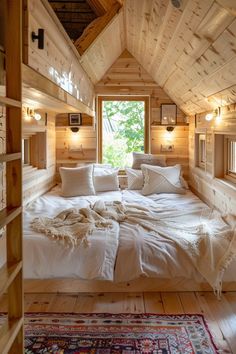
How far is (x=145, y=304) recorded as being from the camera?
106 inches

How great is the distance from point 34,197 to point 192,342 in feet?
9.14

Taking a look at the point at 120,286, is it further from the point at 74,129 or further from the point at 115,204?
the point at 74,129

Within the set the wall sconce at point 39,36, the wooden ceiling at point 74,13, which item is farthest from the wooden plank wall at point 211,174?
the wall sconce at point 39,36

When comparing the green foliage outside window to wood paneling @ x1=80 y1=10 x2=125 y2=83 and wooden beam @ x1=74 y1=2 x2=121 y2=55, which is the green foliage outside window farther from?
wooden beam @ x1=74 y1=2 x2=121 y2=55

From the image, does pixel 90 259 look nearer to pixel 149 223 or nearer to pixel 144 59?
pixel 149 223

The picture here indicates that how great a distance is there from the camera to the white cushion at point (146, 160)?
5.43 meters

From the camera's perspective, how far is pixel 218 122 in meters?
3.95

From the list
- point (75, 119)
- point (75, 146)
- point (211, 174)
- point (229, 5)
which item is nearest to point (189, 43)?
point (229, 5)

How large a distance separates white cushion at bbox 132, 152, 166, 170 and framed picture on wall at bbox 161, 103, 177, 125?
0.56m

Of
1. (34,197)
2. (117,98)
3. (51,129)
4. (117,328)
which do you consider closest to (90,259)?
(117,328)

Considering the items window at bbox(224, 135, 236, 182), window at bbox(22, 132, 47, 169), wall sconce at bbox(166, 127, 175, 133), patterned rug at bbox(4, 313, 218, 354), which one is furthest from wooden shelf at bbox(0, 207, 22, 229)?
wall sconce at bbox(166, 127, 175, 133)

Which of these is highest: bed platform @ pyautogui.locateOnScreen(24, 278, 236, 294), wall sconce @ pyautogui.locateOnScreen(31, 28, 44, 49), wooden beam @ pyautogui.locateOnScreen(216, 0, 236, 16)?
wooden beam @ pyautogui.locateOnScreen(216, 0, 236, 16)

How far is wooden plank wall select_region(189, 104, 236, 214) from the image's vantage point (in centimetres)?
354

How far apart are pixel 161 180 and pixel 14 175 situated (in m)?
3.46
